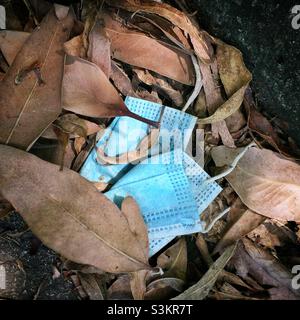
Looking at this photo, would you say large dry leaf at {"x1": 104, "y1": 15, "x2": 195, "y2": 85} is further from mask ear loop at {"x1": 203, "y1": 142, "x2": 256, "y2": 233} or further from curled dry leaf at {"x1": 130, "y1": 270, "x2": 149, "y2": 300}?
curled dry leaf at {"x1": 130, "y1": 270, "x2": 149, "y2": 300}

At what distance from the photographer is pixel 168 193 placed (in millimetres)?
1367

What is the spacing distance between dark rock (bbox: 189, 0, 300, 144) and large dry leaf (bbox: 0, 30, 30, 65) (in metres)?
0.49

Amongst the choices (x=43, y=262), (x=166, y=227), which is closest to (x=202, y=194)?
(x=166, y=227)

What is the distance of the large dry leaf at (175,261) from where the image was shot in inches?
53.8

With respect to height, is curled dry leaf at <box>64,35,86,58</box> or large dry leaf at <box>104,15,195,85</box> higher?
large dry leaf at <box>104,15,195,85</box>

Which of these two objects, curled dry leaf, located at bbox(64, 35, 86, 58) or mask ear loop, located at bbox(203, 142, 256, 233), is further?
mask ear loop, located at bbox(203, 142, 256, 233)

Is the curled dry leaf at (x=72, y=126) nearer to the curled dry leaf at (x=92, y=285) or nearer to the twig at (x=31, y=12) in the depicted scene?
the twig at (x=31, y=12)

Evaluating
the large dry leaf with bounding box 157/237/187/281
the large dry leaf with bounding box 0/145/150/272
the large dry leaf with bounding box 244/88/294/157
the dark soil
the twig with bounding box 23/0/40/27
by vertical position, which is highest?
the large dry leaf with bounding box 244/88/294/157

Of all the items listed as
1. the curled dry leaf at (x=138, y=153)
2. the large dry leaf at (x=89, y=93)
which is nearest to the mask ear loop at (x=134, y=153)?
the curled dry leaf at (x=138, y=153)

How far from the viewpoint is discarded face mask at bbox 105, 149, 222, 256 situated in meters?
1.34

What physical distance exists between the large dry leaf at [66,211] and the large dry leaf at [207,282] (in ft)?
0.50

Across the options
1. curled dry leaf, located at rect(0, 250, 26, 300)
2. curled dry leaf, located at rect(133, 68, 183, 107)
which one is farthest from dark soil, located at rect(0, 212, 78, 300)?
curled dry leaf, located at rect(133, 68, 183, 107)
